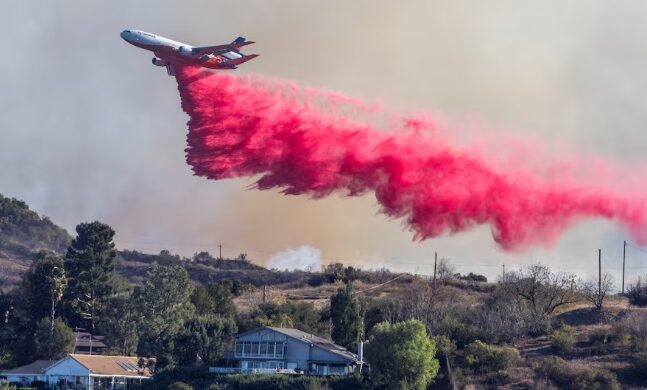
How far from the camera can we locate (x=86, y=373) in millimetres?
104938

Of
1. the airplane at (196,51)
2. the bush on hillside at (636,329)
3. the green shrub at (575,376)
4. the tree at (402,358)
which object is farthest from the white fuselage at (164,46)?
the bush on hillside at (636,329)

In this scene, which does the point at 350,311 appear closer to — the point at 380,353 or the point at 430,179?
the point at 380,353

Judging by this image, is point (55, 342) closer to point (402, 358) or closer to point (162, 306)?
point (162, 306)

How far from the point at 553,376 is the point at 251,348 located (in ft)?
97.0

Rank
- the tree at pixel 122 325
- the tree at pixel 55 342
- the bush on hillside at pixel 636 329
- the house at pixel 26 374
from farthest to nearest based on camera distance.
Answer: the tree at pixel 55 342 → the tree at pixel 122 325 → the house at pixel 26 374 → the bush on hillside at pixel 636 329

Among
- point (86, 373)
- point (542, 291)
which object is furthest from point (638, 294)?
point (86, 373)

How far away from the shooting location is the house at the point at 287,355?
95.6m

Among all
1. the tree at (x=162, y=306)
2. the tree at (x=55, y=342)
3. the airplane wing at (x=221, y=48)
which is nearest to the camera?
the airplane wing at (x=221, y=48)

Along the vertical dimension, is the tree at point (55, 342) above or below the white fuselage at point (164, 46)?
below

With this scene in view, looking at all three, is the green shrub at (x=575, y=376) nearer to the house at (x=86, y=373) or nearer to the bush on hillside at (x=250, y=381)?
the bush on hillside at (x=250, y=381)

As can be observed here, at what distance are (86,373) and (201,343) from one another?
13282mm

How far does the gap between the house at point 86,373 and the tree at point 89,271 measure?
2118 cm

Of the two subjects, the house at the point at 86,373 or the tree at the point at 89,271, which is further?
the tree at the point at 89,271

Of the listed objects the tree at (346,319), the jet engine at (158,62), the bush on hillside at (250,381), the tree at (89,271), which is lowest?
the bush on hillside at (250,381)
